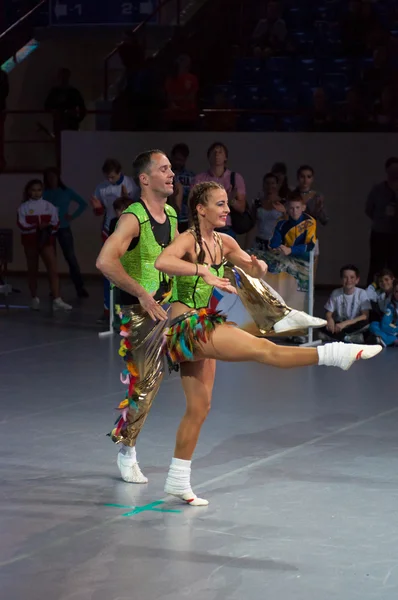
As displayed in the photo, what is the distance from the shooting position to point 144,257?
21.1 ft

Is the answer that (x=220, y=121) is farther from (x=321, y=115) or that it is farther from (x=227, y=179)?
(x=227, y=179)

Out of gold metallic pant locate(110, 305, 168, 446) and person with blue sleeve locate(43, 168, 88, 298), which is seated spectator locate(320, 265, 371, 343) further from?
gold metallic pant locate(110, 305, 168, 446)

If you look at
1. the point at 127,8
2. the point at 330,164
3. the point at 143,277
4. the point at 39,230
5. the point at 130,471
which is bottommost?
the point at 130,471

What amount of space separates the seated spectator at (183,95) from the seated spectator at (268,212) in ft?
15.6

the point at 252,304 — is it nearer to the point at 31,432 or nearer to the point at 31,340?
the point at 31,432

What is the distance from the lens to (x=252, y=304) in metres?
6.34

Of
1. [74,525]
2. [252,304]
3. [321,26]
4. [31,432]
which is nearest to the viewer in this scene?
[74,525]

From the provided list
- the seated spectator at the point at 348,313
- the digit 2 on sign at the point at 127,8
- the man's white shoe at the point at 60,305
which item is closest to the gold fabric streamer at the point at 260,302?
the seated spectator at the point at 348,313

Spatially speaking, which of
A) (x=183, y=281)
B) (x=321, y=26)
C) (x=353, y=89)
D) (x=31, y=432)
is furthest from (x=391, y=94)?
(x=183, y=281)

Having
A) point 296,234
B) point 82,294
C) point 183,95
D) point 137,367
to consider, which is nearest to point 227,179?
point 296,234

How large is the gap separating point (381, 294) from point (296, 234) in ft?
3.56

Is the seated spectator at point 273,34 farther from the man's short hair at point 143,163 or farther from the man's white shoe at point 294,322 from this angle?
the man's white shoe at point 294,322

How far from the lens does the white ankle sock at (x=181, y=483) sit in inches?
241

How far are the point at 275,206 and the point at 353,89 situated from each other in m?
4.86
